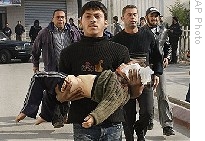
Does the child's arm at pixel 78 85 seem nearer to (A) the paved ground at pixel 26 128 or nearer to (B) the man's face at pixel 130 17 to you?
(B) the man's face at pixel 130 17

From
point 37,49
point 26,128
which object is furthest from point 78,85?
point 26,128

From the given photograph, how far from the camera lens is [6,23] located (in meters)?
30.4

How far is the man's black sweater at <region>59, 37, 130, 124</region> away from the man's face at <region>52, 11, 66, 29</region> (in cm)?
337

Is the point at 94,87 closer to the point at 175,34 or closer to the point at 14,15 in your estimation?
the point at 175,34

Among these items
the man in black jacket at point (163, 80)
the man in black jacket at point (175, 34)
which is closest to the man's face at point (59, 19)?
the man in black jacket at point (163, 80)

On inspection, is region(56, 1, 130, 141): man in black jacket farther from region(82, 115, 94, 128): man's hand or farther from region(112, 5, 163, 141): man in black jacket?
region(112, 5, 163, 141): man in black jacket

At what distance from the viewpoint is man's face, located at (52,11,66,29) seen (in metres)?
6.82

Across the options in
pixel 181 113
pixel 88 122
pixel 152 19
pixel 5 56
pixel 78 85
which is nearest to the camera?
pixel 88 122

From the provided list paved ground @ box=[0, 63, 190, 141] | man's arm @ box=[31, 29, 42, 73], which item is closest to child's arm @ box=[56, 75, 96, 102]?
paved ground @ box=[0, 63, 190, 141]

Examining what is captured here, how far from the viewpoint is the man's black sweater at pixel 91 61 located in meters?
3.40

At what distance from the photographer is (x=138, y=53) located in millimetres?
5230

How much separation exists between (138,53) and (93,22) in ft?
6.21

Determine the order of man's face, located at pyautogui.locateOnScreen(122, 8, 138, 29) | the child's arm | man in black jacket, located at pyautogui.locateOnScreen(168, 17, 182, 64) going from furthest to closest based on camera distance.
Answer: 1. man in black jacket, located at pyautogui.locateOnScreen(168, 17, 182, 64)
2. man's face, located at pyautogui.locateOnScreen(122, 8, 138, 29)
3. the child's arm
